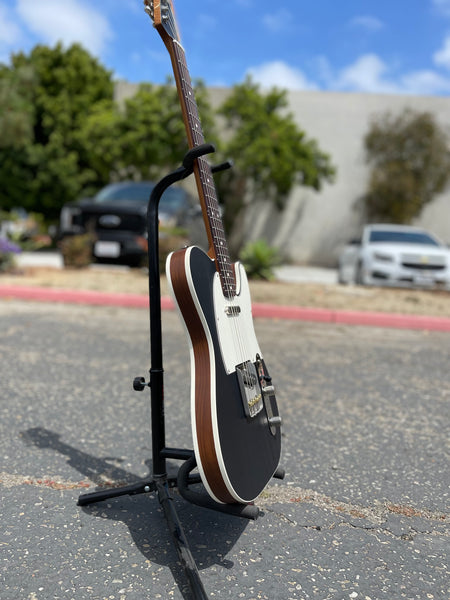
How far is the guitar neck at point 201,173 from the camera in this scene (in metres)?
2.00

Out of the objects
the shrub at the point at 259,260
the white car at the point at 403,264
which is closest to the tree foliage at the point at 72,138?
the shrub at the point at 259,260

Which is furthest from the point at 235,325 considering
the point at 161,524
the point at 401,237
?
the point at 401,237

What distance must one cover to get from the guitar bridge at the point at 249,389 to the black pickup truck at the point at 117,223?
7.49 meters

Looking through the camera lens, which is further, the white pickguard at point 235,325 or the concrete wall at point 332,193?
the concrete wall at point 332,193

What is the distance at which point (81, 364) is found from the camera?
14.6 ft

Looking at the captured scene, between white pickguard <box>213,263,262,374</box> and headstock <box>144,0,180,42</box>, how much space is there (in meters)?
0.84

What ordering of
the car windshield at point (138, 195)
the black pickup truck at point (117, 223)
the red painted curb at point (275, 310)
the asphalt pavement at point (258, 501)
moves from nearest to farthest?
the asphalt pavement at point (258, 501), the red painted curb at point (275, 310), the black pickup truck at point (117, 223), the car windshield at point (138, 195)

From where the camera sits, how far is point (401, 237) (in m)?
10.9

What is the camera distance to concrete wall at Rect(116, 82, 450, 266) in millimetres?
17328

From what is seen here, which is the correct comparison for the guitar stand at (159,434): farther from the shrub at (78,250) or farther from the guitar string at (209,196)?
the shrub at (78,250)

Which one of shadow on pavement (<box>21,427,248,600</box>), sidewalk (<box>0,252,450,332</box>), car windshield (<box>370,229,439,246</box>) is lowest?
shadow on pavement (<box>21,427,248,600</box>)

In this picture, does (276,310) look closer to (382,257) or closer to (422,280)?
(382,257)

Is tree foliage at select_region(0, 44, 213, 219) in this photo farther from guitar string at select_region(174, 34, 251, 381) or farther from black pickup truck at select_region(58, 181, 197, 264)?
guitar string at select_region(174, 34, 251, 381)

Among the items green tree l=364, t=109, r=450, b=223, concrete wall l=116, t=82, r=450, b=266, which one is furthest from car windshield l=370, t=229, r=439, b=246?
concrete wall l=116, t=82, r=450, b=266
